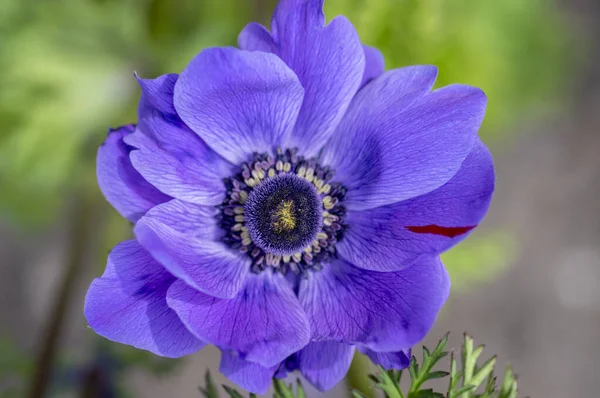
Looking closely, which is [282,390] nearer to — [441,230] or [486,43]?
[441,230]

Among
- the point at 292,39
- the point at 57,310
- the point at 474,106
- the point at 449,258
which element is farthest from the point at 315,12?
the point at 57,310

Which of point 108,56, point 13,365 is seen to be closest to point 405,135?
point 108,56

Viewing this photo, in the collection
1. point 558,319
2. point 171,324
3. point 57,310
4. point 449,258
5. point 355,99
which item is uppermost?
point 355,99

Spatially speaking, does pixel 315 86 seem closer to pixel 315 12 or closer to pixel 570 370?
pixel 315 12

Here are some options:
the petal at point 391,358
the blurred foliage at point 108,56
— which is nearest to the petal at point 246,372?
the petal at point 391,358

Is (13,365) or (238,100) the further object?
(13,365)

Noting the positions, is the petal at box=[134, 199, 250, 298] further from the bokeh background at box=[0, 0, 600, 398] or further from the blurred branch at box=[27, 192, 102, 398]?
the blurred branch at box=[27, 192, 102, 398]

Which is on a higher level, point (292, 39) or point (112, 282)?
point (292, 39)
